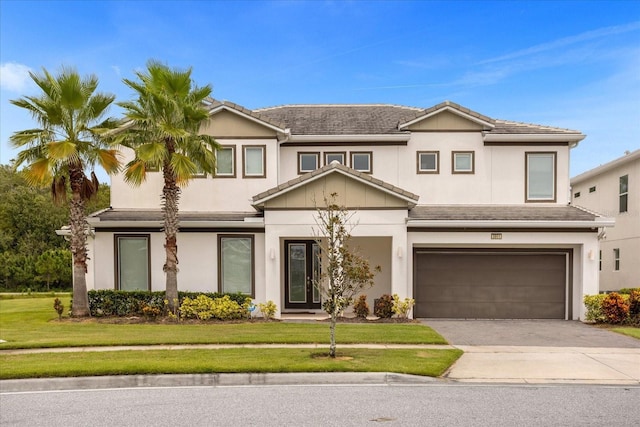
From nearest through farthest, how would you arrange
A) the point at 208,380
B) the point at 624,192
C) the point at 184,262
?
the point at 208,380
the point at 184,262
the point at 624,192

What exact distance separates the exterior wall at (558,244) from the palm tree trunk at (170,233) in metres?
7.96

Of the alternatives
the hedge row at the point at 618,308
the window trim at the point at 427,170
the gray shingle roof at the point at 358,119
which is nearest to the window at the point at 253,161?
the gray shingle roof at the point at 358,119

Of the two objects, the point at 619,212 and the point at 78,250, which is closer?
the point at 78,250

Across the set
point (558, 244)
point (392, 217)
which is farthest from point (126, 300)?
point (558, 244)

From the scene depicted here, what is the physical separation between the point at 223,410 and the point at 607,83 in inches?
870

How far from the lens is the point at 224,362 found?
29.2ft

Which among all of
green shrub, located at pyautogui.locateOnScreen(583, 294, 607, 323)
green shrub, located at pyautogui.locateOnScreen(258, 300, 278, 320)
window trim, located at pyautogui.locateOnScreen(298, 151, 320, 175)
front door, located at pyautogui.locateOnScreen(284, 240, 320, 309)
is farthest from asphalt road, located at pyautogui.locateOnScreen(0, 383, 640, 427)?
window trim, located at pyautogui.locateOnScreen(298, 151, 320, 175)

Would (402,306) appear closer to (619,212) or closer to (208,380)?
(208,380)

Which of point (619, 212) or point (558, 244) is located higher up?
point (619, 212)

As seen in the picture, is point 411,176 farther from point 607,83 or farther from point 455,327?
point 607,83

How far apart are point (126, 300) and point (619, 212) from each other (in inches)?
908

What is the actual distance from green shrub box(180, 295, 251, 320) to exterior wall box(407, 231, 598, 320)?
19.6 feet

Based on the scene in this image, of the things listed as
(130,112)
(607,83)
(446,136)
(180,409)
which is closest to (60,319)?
(130,112)

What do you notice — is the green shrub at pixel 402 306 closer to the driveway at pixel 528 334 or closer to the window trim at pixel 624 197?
the driveway at pixel 528 334
